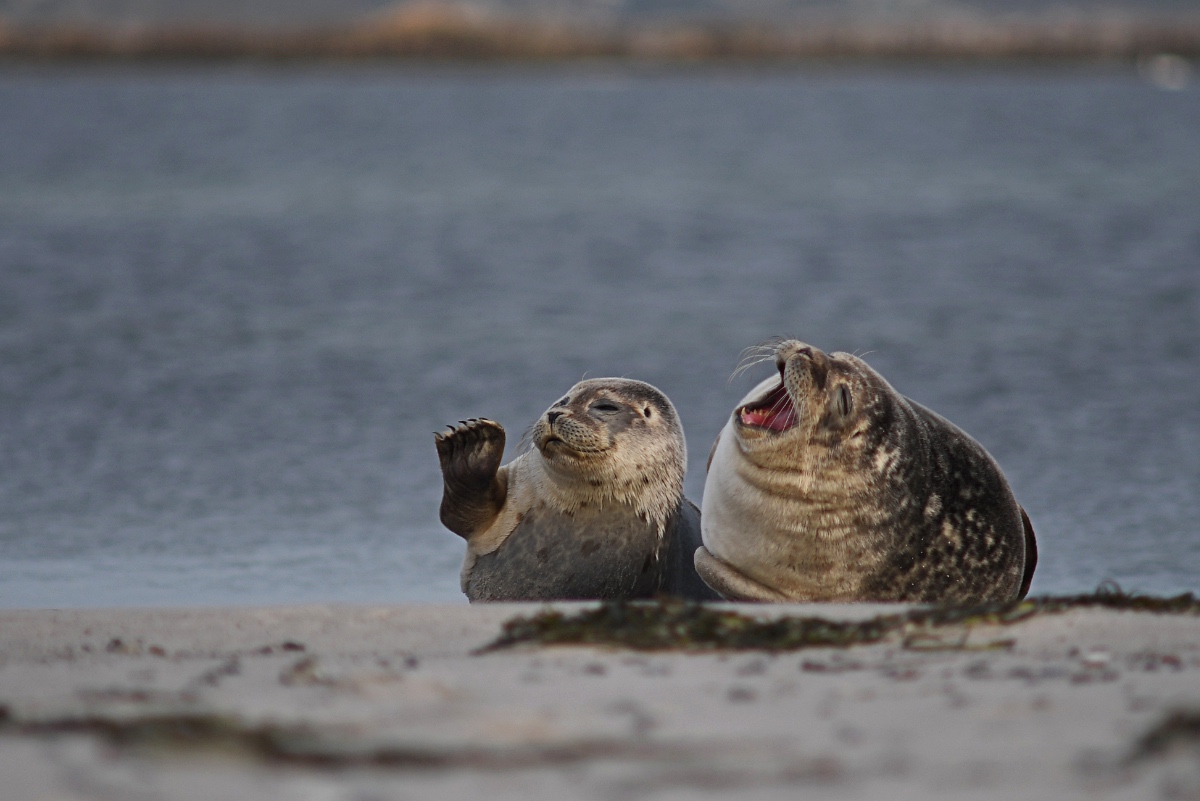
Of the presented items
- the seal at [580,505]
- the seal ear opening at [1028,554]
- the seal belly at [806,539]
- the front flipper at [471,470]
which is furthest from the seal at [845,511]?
the front flipper at [471,470]

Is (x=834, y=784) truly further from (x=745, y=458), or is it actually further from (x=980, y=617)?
(x=745, y=458)

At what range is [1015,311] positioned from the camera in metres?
16.6

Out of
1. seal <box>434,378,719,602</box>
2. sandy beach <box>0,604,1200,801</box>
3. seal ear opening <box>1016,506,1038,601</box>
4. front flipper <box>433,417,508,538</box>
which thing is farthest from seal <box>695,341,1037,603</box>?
sandy beach <box>0,604,1200,801</box>

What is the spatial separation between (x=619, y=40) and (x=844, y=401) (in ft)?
337

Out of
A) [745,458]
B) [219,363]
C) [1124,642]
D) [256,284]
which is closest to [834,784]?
[1124,642]

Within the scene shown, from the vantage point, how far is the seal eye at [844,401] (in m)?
6.29

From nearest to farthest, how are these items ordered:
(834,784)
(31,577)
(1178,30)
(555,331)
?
(834,784)
(31,577)
(555,331)
(1178,30)

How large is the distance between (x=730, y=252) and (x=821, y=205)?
278 inches

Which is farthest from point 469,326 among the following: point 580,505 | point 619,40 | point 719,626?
point 619,40

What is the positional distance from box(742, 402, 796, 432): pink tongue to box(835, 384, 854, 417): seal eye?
176 millimetres

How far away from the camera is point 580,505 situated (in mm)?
6637

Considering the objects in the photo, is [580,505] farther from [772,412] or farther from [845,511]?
[845,511]

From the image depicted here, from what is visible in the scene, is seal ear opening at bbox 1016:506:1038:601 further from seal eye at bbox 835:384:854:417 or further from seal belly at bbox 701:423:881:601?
seal eye at bbox 835:384:854:417

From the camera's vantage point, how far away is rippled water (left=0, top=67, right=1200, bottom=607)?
27.5ft
